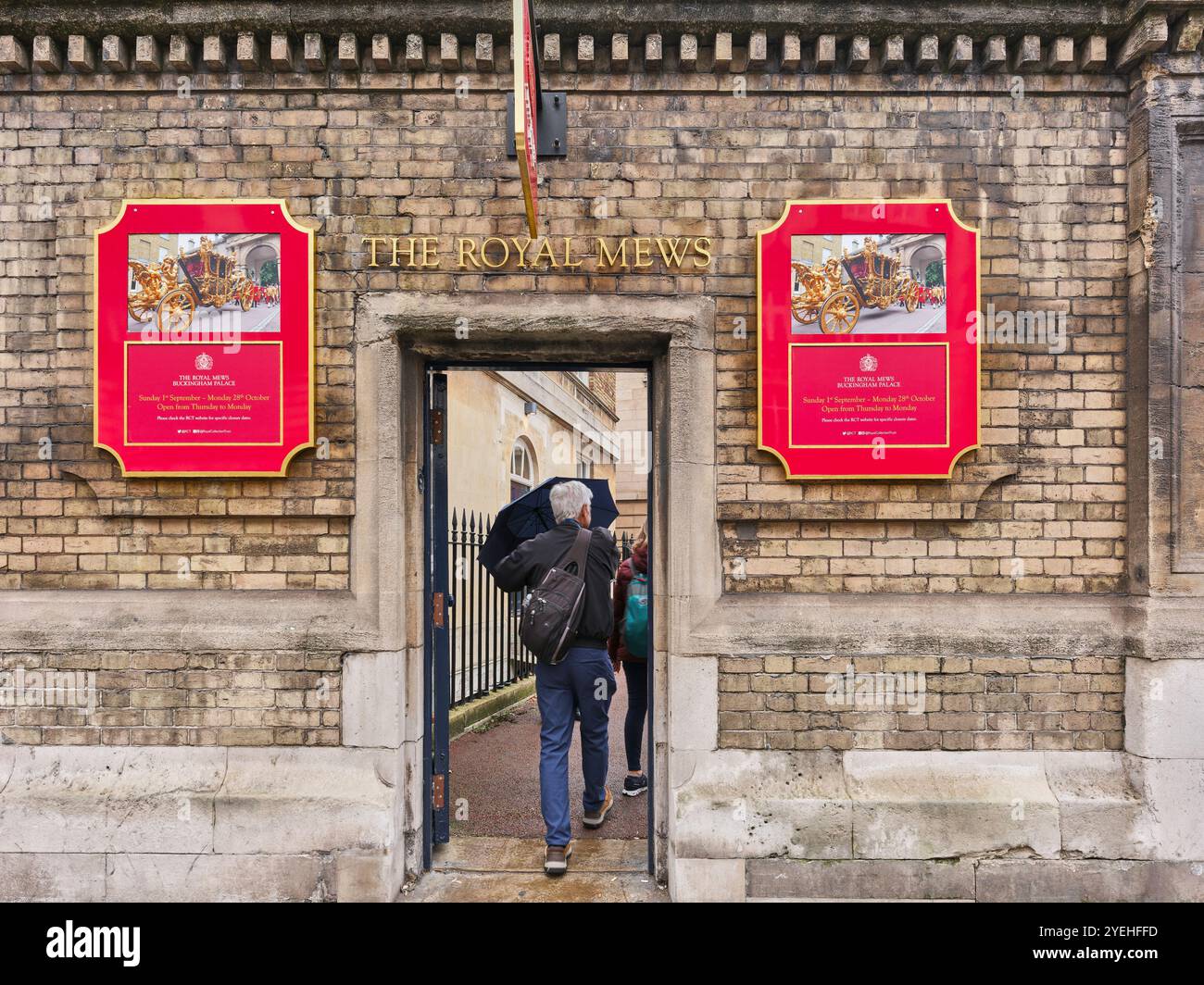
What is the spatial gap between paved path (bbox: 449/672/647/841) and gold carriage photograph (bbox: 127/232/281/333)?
3.31 m

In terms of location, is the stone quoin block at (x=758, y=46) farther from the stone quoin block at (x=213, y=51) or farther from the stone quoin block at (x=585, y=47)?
the stone quoin block at (x=213, y=51)

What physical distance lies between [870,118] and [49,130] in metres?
4.47

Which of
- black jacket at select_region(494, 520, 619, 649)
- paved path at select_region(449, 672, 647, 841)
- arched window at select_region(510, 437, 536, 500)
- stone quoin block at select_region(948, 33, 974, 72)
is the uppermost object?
stone quoin block at select_region(948, 33, 974, 72)

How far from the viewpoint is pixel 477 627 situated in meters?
8.87

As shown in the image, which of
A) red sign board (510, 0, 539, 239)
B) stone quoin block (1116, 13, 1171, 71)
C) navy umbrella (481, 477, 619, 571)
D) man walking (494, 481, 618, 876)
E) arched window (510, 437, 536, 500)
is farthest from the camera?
arched window (510, 437, 536, 500)

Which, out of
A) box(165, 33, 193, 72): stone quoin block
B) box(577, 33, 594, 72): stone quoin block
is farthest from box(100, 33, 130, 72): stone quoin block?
box(577, 33, 594, 72): stone quoin block

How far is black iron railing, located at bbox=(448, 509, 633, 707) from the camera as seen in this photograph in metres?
7.74

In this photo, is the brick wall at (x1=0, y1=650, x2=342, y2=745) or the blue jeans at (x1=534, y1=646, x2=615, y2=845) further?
the blue jeans at (x1=534, y1=646, x2=615, y2=845)

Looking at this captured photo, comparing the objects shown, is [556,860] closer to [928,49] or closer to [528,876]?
[528,876]

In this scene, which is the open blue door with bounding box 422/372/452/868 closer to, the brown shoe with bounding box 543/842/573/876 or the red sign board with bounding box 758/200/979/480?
the brown shoe with bounding box 543/842/573/876

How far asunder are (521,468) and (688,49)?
8156mm

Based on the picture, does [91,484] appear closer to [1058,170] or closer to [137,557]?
[137,557]

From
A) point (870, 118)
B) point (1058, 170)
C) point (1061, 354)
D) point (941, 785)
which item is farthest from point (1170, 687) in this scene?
point (870, 118)

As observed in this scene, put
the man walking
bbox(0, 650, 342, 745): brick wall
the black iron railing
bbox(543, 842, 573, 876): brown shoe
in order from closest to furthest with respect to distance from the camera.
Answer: bbox(0, 650, 342, 745): brick wall → bbox(543, 842, 573, 876): brown shoe → the man walking → the black iron railing
